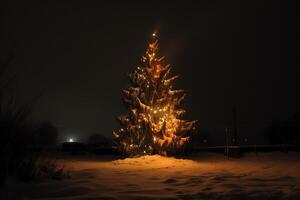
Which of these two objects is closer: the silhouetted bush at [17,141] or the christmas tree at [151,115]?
the silhouetted bush at [17,141]

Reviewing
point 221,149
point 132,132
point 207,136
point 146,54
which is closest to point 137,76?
point 146,54

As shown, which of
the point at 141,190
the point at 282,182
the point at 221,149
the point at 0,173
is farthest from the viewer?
the point at 221,149

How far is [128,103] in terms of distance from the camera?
75.7 feet

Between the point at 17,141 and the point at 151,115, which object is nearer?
the point at 17,141

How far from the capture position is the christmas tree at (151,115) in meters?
22.0

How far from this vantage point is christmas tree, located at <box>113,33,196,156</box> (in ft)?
72.0

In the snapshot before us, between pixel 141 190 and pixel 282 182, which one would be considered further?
pixel 282 182

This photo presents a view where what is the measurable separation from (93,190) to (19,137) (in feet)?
6.46

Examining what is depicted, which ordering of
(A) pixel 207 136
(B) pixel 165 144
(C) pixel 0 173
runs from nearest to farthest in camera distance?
(C) pixel 0 173, (B) pixel 165 144, (A) pixel 207 136

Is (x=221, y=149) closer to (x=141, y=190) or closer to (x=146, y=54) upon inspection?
(x=146, y=54)

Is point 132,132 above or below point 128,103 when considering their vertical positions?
below

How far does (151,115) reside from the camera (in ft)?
72.8

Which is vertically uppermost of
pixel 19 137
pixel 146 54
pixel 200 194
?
pixel 146 54

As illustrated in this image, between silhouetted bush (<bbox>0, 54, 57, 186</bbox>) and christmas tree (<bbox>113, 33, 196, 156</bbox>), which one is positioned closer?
silhouetted bush (<bbox>0, 54, 57, 186</bbox>)
